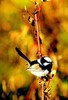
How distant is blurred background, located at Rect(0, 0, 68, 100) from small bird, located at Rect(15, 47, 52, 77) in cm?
2

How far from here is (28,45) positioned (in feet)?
7.57

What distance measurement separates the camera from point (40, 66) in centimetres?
229

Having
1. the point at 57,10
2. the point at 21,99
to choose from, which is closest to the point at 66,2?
the point at 57,10

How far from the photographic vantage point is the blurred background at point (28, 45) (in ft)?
7.53

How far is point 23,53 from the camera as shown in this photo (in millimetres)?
2305

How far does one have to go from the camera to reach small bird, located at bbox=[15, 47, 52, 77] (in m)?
2.28

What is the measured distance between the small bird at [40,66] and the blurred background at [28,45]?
0.06ft

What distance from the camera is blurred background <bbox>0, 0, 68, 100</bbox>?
229cm

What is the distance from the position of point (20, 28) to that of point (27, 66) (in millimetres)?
162

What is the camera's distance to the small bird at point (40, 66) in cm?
228

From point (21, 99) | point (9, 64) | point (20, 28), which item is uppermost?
point (20, 28)

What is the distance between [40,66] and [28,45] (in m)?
0.10

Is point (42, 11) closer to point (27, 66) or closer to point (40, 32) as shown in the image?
point (40, 32)

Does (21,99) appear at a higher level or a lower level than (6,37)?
lower
